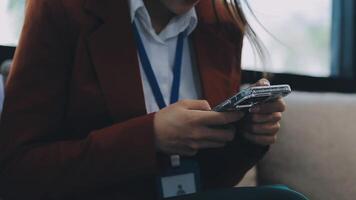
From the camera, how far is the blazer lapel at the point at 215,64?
1.05 m

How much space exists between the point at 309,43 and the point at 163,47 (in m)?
1.05

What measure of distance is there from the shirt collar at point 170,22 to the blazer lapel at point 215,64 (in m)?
0.03

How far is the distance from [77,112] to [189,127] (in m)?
0.22

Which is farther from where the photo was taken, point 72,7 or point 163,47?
point 163,47

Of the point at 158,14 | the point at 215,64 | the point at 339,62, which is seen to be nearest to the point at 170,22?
the point at 158,14

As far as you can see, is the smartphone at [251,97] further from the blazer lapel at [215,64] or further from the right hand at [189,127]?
the blazer lapel at [215,64]

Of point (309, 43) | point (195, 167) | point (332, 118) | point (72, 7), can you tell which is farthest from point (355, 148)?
point (72, 7)

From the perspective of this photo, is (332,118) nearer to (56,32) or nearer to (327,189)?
(327,189)

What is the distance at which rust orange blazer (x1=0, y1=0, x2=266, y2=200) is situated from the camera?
34.6 inches

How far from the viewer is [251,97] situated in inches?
30.2

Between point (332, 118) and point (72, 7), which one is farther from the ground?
point (72, 7)

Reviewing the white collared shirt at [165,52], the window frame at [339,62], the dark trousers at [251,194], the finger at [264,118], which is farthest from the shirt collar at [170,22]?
the window frame at [339,62]

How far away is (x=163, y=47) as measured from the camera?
41.1 inches

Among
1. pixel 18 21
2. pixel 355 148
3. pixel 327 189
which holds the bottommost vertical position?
pixel 327 189
